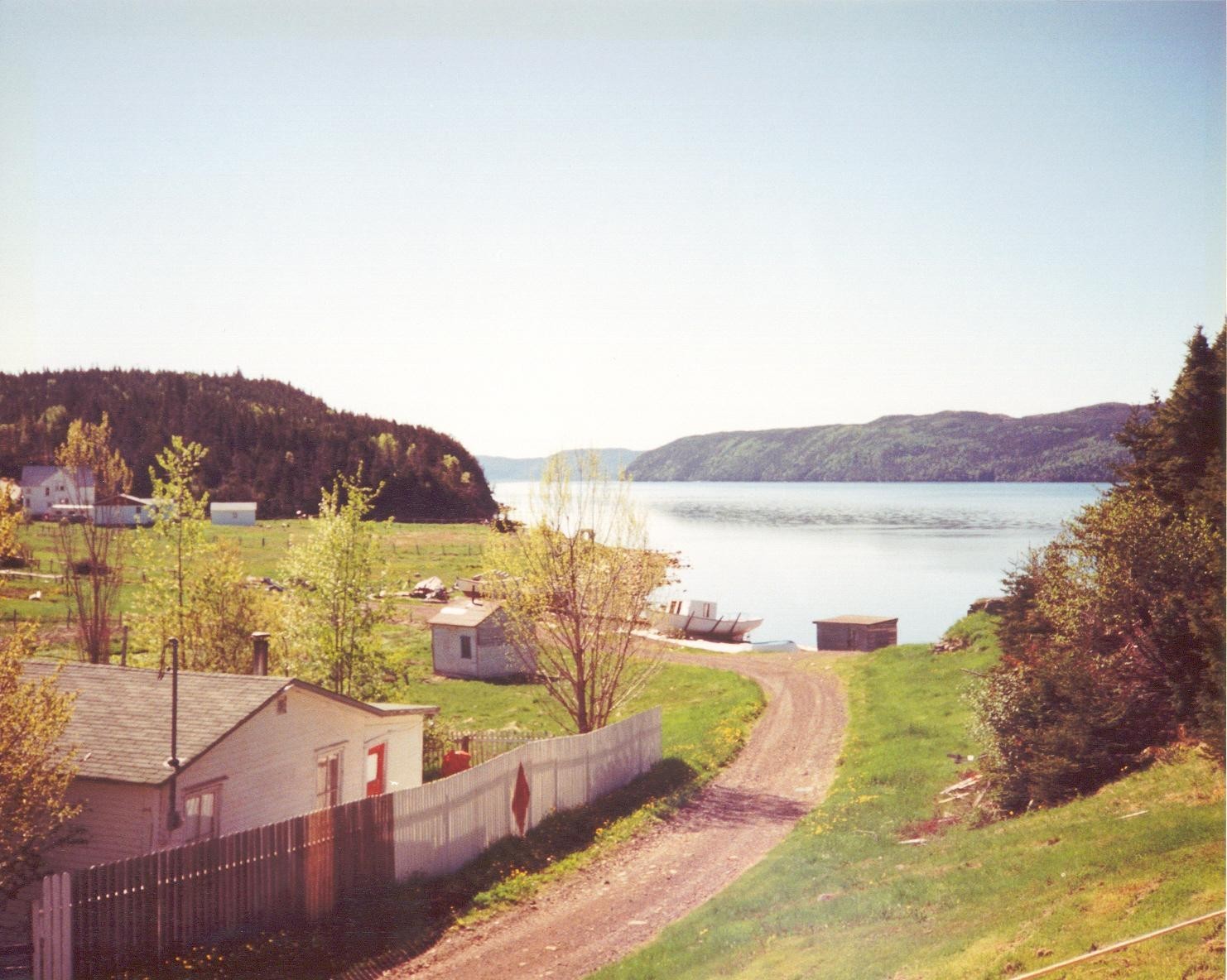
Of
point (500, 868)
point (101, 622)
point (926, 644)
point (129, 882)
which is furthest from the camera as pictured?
point (926, 644)

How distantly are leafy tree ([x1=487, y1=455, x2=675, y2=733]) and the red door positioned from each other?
6577 mm

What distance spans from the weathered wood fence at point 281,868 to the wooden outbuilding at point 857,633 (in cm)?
3958

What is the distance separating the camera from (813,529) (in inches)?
7544

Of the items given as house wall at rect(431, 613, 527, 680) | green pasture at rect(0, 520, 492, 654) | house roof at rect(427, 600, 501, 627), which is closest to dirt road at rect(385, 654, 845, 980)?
green pasture at rect(0, 520, 492, 654)

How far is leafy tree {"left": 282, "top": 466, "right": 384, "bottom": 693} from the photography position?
106 feet

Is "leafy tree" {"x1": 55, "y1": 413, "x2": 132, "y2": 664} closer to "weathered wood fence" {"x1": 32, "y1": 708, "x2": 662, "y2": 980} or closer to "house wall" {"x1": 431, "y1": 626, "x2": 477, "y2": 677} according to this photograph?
"house wall" {"x1": 431, "y1": 626, "x2": 477, "y2": 677}

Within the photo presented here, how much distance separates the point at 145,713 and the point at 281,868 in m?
5.41

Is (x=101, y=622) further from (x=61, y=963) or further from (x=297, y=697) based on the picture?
(x=61, y=963)

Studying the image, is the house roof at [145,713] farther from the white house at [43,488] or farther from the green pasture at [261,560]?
the white house at [43,488]

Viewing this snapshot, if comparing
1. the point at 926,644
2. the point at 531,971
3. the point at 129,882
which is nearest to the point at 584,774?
the point at 531,971

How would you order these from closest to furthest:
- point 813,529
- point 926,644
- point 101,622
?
point 101,622, point 926,644, point 813,529

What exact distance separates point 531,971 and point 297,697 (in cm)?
929

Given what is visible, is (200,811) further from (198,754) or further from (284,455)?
(284,455)

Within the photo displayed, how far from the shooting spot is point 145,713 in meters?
19.3
